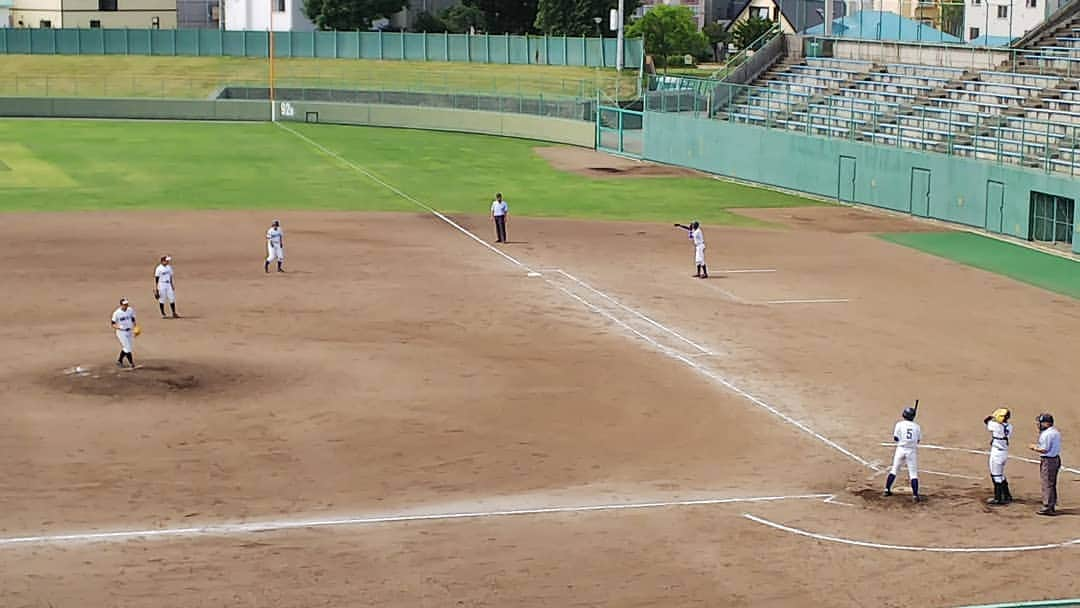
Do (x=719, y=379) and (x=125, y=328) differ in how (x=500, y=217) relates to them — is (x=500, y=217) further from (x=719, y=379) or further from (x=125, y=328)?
(x=125, y=328)

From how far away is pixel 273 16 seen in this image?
127 metres

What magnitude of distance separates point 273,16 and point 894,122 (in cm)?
7534

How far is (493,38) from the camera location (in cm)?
10312

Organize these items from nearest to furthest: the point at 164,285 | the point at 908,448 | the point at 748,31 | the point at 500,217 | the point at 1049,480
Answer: the point at 1049,480 < the point at 908,448 < the point at 164,285 < the point at 500,217 < the point at 748,31

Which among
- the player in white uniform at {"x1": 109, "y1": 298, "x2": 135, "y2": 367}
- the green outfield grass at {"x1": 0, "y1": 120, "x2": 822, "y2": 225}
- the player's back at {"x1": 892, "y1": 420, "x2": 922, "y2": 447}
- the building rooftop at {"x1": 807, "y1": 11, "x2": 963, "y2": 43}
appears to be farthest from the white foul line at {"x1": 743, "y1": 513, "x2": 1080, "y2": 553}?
the building rooftop at {"x1": 807, "y1": 11, "x2": 963, "y2": 43}

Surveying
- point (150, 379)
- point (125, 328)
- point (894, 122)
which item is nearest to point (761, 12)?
point (894, 122)

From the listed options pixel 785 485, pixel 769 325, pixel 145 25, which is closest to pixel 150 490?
pixel 785 485

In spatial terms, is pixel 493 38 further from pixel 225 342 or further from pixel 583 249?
pixel 225 342

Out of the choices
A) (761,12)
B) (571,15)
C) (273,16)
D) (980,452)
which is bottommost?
(980,452)

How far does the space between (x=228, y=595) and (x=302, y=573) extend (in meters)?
1.21

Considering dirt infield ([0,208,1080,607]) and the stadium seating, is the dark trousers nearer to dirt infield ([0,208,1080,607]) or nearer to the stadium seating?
dirt infield ([0,208,1080,607])

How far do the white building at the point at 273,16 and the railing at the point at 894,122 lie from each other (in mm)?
54093

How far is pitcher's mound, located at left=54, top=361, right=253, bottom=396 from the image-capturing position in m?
29.9

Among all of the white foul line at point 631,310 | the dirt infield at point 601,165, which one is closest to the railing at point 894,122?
the dirt infield at point 601,165
